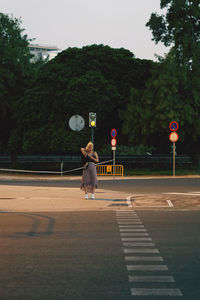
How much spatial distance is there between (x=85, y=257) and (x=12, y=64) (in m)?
42.2

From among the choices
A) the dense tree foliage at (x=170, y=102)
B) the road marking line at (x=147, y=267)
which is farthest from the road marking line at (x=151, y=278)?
the dense tree foliage at (x=170, y=102)

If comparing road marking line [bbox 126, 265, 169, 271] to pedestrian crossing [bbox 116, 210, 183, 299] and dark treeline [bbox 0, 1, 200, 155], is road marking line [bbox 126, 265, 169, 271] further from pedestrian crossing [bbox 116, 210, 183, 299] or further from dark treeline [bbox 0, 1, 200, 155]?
dark treeline [bbox 0, 1, 200, 155]

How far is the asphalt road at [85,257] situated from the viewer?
19.8 ft

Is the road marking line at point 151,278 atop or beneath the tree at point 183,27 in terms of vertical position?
beneath

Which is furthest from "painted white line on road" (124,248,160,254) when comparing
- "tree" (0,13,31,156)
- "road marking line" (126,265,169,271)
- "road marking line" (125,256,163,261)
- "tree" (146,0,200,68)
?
"tree" (0,13,31,156)

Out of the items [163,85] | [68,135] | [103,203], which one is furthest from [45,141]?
[103,203]

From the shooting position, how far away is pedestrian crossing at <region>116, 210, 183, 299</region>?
5.99 meters

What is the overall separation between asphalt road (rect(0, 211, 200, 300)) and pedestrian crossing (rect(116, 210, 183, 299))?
0.03 m

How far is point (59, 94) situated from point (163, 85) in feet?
28.1

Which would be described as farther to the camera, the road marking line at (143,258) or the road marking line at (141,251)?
the road marking line at (141,251)

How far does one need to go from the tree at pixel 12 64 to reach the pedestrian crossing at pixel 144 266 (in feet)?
126

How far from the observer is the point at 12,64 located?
48.4 metres

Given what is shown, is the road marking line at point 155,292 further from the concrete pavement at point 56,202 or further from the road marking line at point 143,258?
the concrete pavement at point 56,202

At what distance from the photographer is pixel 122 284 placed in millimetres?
6277
